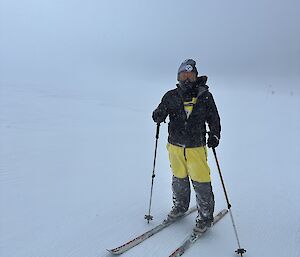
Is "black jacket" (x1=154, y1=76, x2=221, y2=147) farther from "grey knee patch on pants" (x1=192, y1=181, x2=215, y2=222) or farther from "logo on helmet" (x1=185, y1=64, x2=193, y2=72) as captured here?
"grey knee patch on pants" (x1=192, y1=181, x2=215, y2=222)

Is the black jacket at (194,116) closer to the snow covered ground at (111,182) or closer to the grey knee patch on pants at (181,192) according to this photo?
the grey knee patch on pants at (181,192)

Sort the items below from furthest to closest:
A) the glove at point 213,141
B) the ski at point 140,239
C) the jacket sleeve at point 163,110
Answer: the jacket sleeve at point 163,110
the glove at point 213,141
the ski at point 140,239

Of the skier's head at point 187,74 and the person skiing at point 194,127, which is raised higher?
the skier's head at point 187,74

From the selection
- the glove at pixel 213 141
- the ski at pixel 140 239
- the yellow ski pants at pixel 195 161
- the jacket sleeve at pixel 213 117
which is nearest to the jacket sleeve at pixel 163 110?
the yellow ski pants at pixel 195 161

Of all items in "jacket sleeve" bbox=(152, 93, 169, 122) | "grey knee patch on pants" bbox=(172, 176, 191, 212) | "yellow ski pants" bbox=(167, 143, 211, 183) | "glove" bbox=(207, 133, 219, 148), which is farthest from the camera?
"grey knee patch on pants" bbox=(172, 176, 191, 212)

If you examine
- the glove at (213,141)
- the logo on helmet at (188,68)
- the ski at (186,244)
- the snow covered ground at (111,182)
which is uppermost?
the logo on helmet at (188,68)

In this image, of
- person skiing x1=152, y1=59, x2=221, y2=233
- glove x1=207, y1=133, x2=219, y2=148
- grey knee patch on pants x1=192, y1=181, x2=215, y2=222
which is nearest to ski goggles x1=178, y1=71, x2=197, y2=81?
person skiing x1=152, y1=59, x2=221, y2=233

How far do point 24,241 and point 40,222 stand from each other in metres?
0.44

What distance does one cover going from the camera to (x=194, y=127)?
4398 mm

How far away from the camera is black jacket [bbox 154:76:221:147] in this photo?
14.2 ft

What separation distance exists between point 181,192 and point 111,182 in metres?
1.57

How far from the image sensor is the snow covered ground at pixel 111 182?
4289 millimetres

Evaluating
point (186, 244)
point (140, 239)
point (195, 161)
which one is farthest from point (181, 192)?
point (140, 239)

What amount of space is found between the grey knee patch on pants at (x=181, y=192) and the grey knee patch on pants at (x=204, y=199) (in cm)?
27
